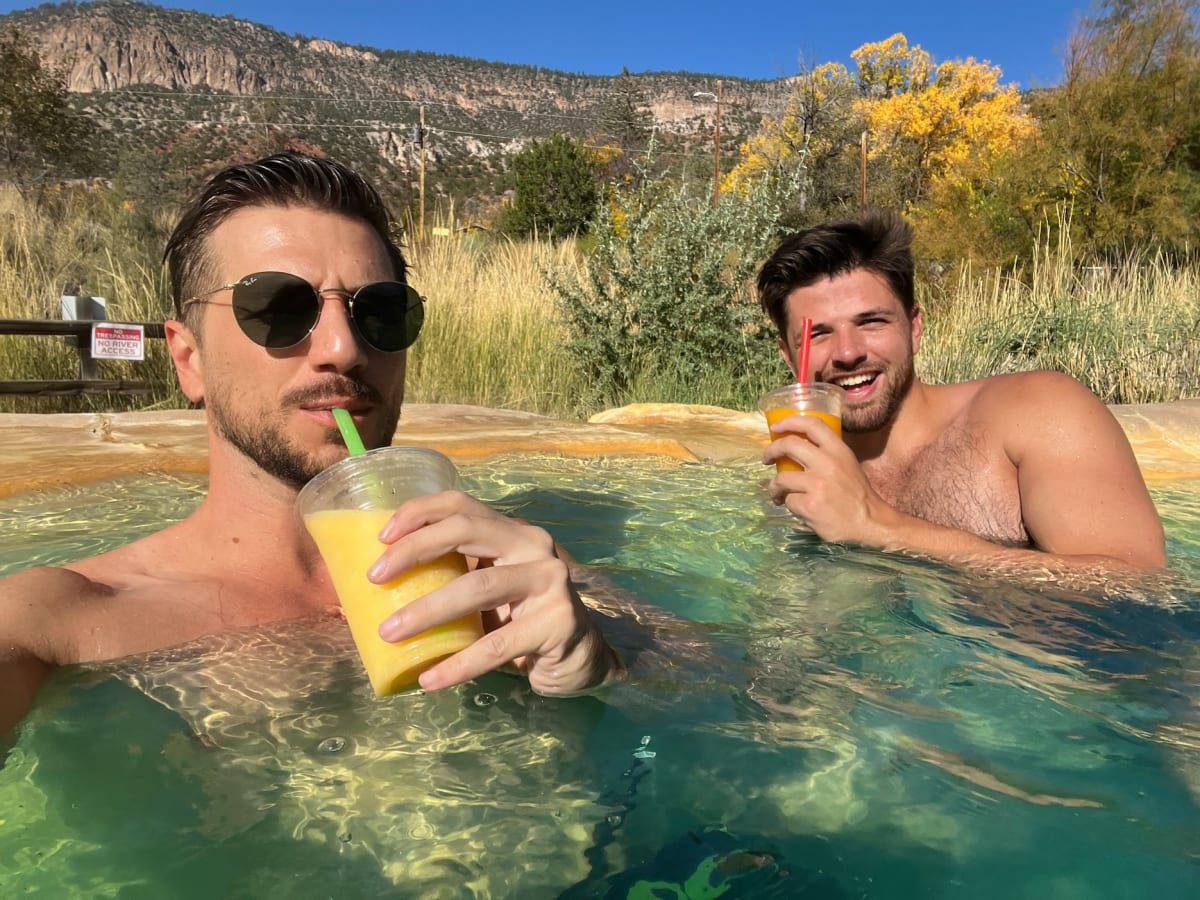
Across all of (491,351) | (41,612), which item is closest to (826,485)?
(41,612)

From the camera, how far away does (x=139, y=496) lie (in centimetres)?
393

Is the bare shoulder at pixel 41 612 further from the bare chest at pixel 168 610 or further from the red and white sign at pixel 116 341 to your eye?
the red and white sign at pixel 116 341

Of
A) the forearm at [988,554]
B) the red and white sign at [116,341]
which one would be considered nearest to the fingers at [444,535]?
the forearm at [988,554]

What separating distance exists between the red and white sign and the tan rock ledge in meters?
0.98

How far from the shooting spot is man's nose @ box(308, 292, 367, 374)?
1.86 m

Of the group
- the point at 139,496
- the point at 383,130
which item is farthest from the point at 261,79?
the point at 139,496

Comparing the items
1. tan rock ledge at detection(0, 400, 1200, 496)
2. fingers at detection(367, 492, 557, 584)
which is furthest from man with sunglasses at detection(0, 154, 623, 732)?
tan rock ledge at detection(0, 400, 1200, 496)

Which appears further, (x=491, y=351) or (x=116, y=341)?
(x=491, y=351)

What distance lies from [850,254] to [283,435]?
231cm

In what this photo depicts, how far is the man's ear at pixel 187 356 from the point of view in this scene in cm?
203

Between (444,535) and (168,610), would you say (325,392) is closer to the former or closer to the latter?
(168,610)

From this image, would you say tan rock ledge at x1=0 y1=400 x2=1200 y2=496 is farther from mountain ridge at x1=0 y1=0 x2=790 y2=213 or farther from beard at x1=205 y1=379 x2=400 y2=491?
mountain ridge at x1=0 y1=0 x2=790 y2=213

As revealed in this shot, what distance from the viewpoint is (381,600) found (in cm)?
114

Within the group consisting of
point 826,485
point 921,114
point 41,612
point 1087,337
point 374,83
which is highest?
point 374,83
